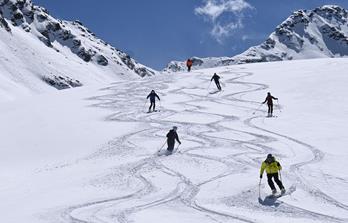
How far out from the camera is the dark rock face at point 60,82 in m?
125

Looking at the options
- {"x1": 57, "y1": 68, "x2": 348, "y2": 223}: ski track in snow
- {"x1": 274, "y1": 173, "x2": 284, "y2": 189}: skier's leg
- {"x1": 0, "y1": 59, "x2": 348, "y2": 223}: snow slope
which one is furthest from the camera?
{"x1": 274, "y1": 173, "x2": 284, "y2": 189}: skier's leg

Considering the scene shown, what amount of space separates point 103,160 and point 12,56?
112007 mm

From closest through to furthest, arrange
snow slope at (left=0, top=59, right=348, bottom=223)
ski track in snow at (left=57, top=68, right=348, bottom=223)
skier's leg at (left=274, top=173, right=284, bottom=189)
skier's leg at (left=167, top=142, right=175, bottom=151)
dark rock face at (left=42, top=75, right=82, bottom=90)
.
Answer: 1. ski track in snow at (left=57, top=68, right=348, bottom=223)
2. snow slope at (left=0, top=59, right=348, bottom=223)
3. skier's leg at (left=274, top=173, right=284, bottom=189)
4. skier's leg at (left=167, top=142, right=175, bottom=151)
5. dark rock face at (left=42, top=75, right=82, bottom=90)

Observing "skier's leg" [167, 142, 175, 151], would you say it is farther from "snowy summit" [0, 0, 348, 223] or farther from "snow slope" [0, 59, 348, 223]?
"snow slope" [0, 59, 348, 223]

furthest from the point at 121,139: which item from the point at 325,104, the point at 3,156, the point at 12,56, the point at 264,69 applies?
the point at 12,56

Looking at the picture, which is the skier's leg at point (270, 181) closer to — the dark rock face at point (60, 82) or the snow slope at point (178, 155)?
the snow slope at point (178, 155)

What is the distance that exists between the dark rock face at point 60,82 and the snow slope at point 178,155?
8184 cm

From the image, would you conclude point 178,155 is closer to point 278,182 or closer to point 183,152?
point 183,152

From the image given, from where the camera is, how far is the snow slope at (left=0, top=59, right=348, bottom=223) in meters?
16.1

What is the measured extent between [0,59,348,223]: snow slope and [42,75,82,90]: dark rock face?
81.8 metres

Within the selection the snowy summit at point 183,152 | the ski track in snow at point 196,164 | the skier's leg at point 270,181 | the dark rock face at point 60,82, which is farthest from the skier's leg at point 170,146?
the dark rock face at point 60,82

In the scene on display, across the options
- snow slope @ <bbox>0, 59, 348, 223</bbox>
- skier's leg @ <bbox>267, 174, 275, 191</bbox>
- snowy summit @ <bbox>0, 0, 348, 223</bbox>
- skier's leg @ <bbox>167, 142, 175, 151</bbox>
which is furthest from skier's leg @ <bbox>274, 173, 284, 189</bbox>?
skier's leg @ <bbox>167, 142, 175, 151</bbox>

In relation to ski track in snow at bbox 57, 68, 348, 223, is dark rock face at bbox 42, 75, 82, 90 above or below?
above

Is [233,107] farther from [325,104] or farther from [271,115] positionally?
[325,104]
